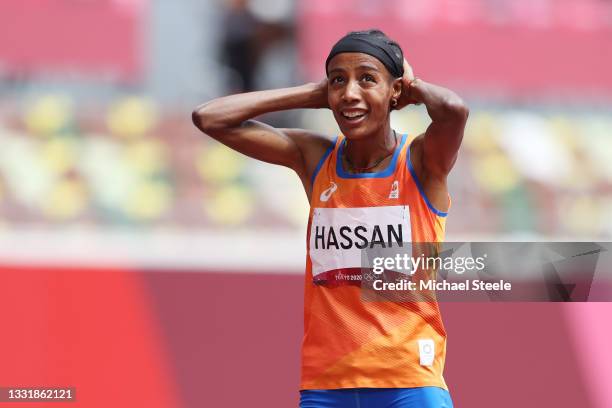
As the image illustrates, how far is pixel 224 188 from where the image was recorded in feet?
29.7

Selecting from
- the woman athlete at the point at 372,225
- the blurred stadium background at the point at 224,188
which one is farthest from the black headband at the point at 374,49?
the blurred stadium background at the point at 224,188

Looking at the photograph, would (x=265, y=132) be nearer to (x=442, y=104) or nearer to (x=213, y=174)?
(x=442, y=104)

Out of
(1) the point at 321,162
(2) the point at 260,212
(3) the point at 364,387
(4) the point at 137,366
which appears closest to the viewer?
(3) the point at 364,387

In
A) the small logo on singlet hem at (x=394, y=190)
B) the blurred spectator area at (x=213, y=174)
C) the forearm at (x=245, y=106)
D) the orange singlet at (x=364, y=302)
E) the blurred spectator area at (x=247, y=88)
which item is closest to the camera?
the orange singlet at (x=364, y=302)

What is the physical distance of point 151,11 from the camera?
10070mm

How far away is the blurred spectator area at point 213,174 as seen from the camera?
8.67 metres

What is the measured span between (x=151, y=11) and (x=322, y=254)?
6.74 metres

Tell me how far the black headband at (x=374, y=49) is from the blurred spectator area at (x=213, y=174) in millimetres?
4807

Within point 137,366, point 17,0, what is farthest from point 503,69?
point 137,366

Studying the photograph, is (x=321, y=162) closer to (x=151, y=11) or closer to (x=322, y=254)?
(x=322, y=254)

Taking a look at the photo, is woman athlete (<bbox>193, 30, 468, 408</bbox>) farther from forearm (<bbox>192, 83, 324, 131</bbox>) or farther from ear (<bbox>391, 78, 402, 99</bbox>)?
forearm (<bbox>192, 83, 324, 131</bbox>)

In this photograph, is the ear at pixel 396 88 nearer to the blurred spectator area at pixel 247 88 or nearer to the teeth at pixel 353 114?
the teeth at pixel 353 114

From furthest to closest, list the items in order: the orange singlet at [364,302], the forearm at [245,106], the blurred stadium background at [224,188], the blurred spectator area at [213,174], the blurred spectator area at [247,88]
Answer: the blurred spectator area at [247,88], the blurred spectator area at [213,174], the blurred stadium background at [224,188], the forearm at [245,106], the orange singlet at [364,302]

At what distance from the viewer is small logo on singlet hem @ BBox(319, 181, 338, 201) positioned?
12.9ft
